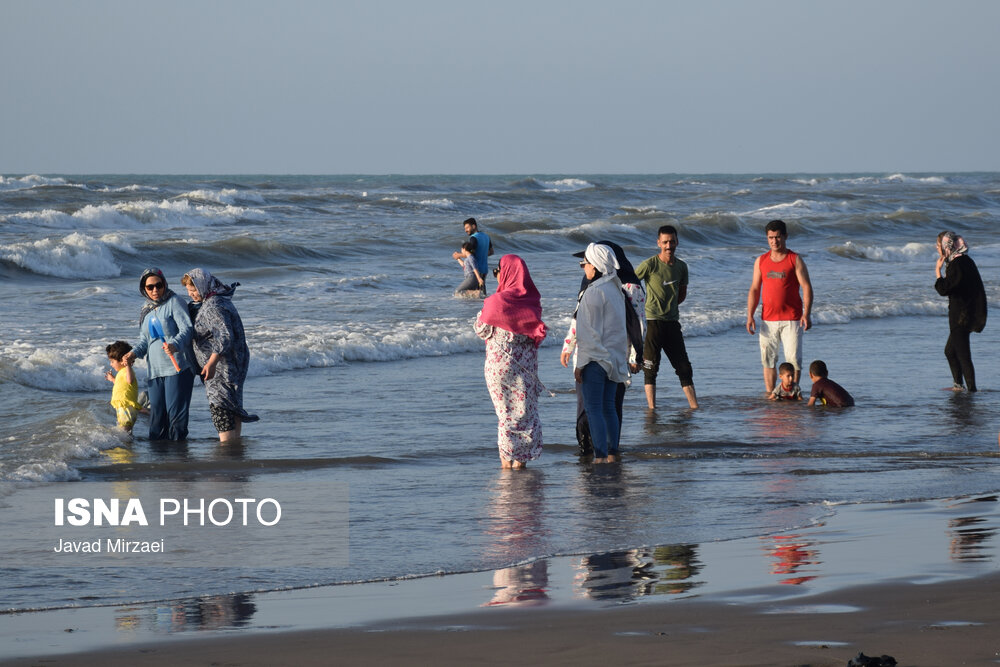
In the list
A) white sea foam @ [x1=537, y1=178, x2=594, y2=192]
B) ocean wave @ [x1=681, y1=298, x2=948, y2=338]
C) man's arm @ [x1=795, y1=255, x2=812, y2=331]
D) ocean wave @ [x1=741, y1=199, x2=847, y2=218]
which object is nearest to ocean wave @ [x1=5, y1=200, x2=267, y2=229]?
ocean wave @ [x1=741, y1=199, x2=847, y2=218]

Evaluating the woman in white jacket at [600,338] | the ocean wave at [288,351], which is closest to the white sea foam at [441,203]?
the ocean wave at [288,351]

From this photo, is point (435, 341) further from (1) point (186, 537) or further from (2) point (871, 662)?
(2) point (871, 662)

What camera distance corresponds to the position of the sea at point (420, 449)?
6.14m

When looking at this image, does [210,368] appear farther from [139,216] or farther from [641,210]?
[641,210]

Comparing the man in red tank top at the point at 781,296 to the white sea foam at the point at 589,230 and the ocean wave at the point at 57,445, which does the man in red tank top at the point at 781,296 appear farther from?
the white sea foam at the point at 589,230

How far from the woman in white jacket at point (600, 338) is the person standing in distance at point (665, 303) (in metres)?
2.30

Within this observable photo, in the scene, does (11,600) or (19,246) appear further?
(19,246)

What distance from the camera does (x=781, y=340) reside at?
37.6 feet

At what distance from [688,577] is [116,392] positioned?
19.3 feet

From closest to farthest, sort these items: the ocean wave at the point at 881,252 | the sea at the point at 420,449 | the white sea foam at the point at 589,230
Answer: the sea at the point at 420,449 → the ocean wave at the point at 881,252 → the white sea foam at the point at 589,230

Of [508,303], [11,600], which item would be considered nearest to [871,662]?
[11,600]

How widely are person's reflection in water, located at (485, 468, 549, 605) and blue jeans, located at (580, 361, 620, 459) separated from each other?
20.1 inches

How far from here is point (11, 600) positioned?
5367 millimetres

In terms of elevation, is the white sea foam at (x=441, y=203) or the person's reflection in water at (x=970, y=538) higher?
the white sea foam at (x=441, y=203)
